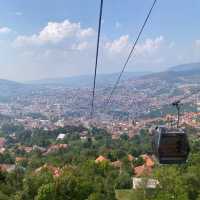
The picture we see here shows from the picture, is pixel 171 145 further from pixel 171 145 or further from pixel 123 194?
pixel 123 194

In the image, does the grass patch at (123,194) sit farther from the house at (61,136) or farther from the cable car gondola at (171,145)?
the house at (61,136)

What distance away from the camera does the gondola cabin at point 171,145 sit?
10.7 metres

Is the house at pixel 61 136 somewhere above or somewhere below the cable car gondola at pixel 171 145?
→ below

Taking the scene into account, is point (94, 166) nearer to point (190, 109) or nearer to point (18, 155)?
point (18, 155)

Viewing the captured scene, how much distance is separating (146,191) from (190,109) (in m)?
135

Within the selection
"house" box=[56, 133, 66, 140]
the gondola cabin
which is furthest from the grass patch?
"house" box=[56, 133, 66, 140]

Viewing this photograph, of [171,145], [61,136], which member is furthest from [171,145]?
[61,136]

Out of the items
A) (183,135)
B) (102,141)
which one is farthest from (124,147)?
(183,135)

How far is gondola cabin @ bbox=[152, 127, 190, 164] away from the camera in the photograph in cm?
1066

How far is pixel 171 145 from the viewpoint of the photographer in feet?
35.2

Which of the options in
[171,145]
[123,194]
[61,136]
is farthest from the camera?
→ [61,136]

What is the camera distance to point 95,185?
33250 mm

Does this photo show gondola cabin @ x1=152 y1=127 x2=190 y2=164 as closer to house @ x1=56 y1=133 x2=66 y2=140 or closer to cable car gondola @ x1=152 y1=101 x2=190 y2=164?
cable car gondola @ x1=152 y1=101 x2=190 y2=164

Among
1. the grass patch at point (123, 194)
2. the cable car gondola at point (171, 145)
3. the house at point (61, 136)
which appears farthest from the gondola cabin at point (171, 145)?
the house at point (61, 136)
